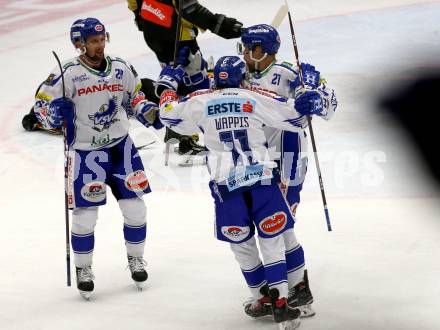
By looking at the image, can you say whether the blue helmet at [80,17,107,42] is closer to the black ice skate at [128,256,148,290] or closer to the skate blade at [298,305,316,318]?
the black ice skate at [128,256,148,290]

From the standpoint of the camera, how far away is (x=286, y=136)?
594 cm

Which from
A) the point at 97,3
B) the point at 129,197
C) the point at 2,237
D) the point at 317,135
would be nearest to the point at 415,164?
the point at 317,135

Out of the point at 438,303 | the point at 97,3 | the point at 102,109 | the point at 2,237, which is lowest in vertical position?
the point at 438,303

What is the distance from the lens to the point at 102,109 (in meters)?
6.25

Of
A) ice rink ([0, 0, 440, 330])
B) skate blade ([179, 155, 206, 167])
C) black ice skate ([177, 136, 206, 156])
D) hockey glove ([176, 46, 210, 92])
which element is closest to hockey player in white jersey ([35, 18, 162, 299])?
ice rink ([0, 0, 440, 330])

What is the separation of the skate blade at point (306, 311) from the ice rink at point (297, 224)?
0.05m

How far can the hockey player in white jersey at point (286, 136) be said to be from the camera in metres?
5.70

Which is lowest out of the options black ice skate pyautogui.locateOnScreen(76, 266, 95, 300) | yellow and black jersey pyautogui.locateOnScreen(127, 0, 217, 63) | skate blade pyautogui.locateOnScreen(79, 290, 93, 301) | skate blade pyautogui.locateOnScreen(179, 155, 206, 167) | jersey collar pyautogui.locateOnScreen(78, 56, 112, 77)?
skate blade pyautogui.locateOnScreen(79, 290, 93, 301)

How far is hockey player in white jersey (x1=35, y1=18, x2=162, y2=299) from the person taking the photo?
6148 millimetres

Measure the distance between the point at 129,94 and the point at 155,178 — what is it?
2.31 m

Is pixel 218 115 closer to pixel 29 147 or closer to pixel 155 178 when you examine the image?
pixel 155 178

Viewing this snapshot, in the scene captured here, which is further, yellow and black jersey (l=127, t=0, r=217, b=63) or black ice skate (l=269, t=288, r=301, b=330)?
yellow and black jersey (l=127, t=0, r=217, b=63)

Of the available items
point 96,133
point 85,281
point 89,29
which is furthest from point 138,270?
point 89,29

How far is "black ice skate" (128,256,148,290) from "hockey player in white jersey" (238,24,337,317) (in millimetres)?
893
